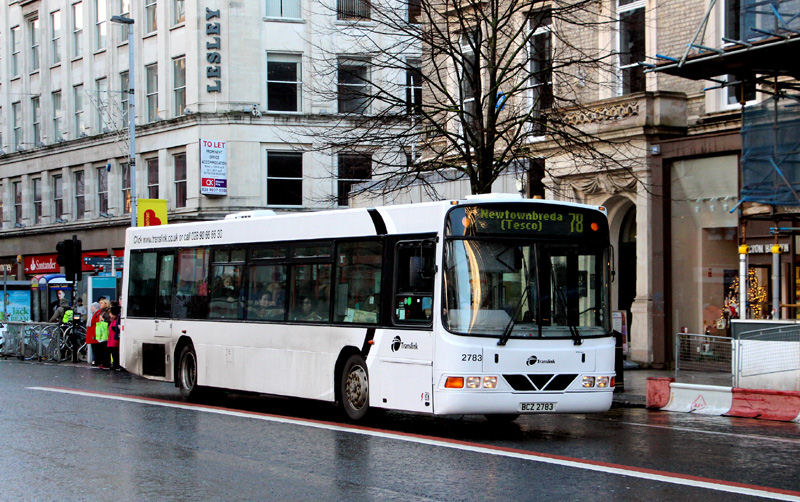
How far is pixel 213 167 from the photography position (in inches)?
1630

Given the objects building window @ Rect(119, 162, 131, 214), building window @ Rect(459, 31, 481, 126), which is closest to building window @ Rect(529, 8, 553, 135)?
building window @ Rect(459, 31, 481, 126)

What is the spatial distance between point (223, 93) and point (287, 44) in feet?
10.8

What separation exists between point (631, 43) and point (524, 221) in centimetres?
1336

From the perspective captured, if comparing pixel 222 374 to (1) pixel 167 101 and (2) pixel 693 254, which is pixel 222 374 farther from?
(1) pixel 167 101

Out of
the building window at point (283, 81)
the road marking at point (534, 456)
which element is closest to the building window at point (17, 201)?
the building window at point (283, 81)

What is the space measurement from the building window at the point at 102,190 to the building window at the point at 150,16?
6.79 metres

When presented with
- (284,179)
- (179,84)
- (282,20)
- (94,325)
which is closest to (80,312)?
(94,325)

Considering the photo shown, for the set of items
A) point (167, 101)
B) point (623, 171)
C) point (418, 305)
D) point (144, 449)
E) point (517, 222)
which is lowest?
point (144, 449)

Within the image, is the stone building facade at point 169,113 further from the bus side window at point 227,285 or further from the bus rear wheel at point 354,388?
the bus rear wheel at point 354,388

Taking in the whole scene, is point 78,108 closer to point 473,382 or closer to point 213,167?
point 213,167

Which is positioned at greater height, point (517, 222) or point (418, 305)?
point (517, 222)

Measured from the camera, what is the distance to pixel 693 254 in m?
23.7

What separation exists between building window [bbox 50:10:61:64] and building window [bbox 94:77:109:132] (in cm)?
475

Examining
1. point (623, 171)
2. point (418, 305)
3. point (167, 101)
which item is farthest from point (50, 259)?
point (418, 305)
